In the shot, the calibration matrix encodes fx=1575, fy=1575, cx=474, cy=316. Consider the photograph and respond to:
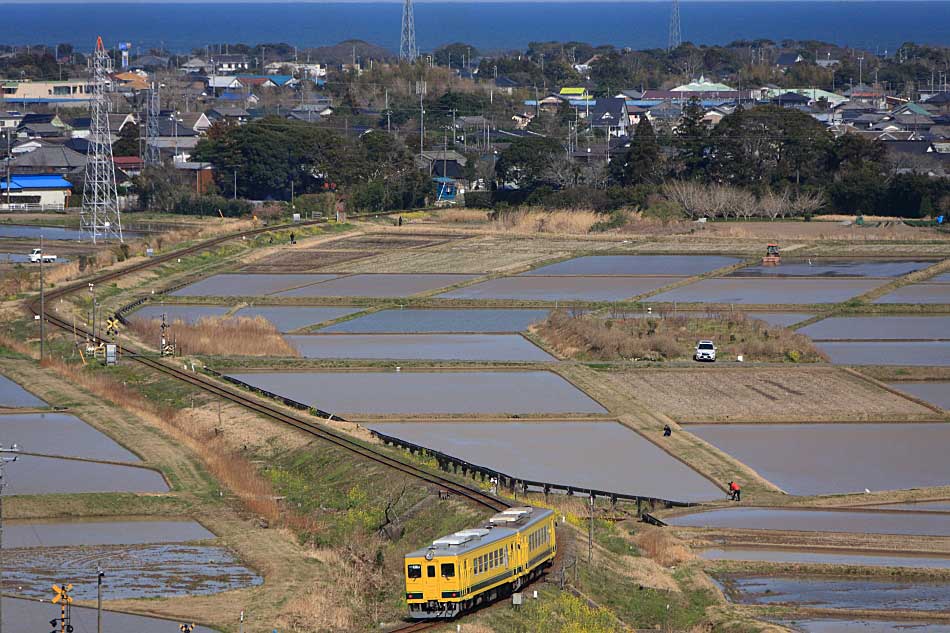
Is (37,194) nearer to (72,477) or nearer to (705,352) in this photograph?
(705,352)

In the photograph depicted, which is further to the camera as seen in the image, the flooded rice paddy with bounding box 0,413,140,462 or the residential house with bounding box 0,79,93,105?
the residential house with bounding box 0,79,93,105

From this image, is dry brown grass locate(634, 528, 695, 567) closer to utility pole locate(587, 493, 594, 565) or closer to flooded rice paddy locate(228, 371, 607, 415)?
utility pole locate(587, 493, 594, 565)

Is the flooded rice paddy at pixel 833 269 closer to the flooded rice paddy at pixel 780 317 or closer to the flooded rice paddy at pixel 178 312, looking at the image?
the flooded rice paddy at pixel 780 317

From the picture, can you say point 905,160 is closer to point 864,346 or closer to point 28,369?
point 864,346

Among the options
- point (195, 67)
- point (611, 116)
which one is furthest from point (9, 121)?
A: point (195, 67)

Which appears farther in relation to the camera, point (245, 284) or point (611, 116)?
point (611, 116)

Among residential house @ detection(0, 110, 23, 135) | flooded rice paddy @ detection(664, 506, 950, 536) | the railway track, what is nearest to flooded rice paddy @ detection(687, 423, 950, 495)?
flooded rice paddy @ detection(664, 506, 950, 536)
